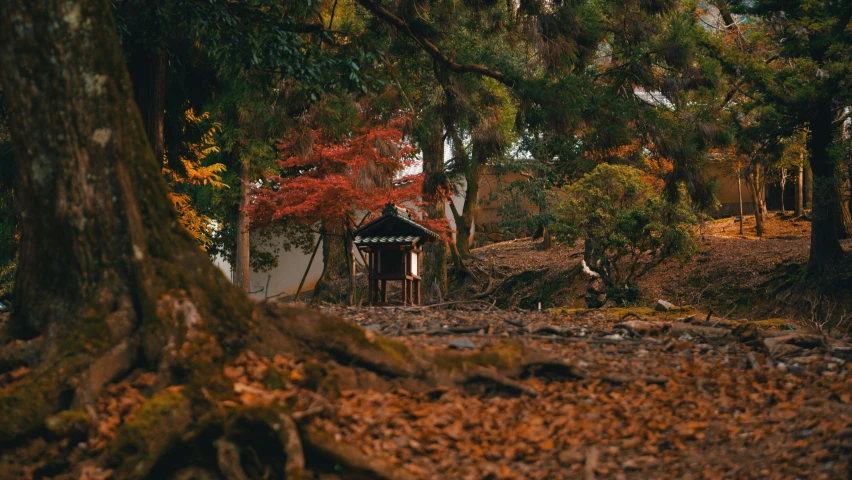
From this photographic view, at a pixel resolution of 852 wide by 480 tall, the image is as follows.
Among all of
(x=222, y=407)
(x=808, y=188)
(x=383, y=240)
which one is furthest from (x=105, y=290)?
(x=808, y=188)

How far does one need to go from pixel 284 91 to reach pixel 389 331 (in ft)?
16.0

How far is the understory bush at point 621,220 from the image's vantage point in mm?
17188

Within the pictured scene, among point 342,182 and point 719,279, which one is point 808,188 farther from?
point 342,182

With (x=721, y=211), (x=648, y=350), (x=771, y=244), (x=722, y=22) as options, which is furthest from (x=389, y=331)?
(x=721, y=211)

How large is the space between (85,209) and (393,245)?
417 inches

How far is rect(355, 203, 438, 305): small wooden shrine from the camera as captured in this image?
51.6 ft

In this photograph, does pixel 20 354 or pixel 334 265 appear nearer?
pixel 20 354

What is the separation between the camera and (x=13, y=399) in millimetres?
4844

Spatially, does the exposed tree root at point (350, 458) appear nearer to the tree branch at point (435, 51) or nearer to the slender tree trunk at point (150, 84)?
the tree branch at point (435, 51)

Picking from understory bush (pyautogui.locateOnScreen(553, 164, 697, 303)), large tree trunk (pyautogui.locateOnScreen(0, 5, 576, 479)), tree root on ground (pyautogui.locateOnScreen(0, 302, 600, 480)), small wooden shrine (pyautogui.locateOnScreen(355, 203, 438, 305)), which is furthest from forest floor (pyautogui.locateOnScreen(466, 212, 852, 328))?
large tree trunk (pyautogui.locateOnScreen(0, 5, 576, 479))

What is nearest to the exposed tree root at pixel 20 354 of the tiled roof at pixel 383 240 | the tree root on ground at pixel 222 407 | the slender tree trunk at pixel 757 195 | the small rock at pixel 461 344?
the tree root on ground at pixel 222 407

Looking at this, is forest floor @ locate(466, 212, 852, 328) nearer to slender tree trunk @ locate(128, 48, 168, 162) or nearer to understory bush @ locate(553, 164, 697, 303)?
understory bush @ locate(553, 164, 697, 303)

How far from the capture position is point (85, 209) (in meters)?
5.25

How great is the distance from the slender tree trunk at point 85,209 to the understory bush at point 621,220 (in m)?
13.1
